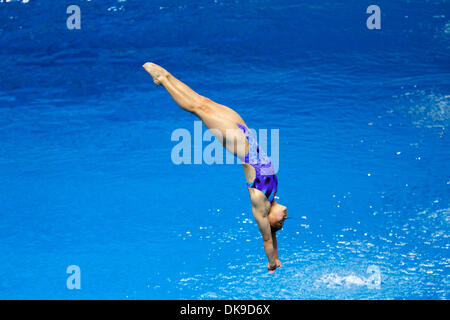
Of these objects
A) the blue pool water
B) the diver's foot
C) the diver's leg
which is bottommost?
the blue pool water

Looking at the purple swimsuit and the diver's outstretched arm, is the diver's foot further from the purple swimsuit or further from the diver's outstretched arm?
the purple swimsuit

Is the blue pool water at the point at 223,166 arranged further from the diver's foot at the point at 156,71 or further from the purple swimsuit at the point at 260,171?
the diver's foot at the point at 156,71

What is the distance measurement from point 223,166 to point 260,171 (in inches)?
150

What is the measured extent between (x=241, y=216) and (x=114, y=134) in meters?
3.16

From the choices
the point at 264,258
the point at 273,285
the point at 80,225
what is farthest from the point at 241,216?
the point at 80,225

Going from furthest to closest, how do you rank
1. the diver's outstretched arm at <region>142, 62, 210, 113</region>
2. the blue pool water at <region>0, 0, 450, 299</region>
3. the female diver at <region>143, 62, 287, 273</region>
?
the blue pool water at <region>0, 0, 450, 299</region>
the diver's outstretched arm at <region>142, 62, 210, 113</region>
the female diver at <region>143, 62, 287, 273</region>

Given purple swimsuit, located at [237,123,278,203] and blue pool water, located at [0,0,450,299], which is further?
blue pool water, located at [0,0,450,299]

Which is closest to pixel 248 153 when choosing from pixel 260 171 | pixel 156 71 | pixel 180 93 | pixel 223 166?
pixel 260 171

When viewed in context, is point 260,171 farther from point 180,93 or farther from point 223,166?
point 223,166

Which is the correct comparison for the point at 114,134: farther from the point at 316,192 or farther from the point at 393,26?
the point at 393,26

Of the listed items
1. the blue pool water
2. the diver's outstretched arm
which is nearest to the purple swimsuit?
the diver's outstretched arm

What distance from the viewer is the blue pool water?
21.6 feet

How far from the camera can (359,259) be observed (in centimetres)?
657

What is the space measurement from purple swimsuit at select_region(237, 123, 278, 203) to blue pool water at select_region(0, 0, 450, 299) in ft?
5.66
